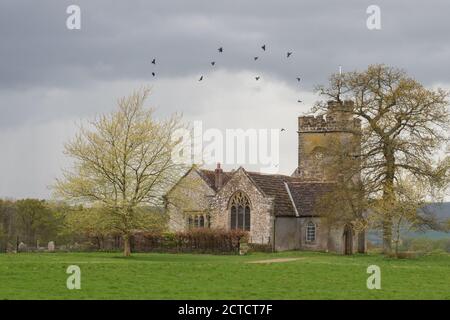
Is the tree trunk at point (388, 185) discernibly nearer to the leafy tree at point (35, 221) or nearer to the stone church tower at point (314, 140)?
the stone church tower at point (314, 140)

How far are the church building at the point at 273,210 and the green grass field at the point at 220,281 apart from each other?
907 inches

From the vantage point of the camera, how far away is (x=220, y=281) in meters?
32.8

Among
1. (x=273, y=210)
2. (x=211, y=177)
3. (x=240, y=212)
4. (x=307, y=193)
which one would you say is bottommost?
(x=240, y=212)

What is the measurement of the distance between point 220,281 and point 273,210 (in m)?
33.7

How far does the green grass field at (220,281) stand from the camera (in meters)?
27.9

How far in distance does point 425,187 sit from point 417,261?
6443mm

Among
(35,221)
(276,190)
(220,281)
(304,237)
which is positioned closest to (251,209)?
(276,190)

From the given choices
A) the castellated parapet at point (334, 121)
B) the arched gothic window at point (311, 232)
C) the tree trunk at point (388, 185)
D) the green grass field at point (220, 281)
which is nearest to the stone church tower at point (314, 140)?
the castellated parapet at point (334, 121)

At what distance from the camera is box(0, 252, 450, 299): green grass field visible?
2792 cm

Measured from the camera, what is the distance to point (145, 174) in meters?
53.1

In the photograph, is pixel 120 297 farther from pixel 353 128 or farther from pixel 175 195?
pixel 353 128

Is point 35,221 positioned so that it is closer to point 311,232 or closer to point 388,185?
point 311,232

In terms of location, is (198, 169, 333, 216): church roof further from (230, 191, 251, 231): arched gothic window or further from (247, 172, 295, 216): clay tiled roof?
(230, 191, 251, 231): arched gothic window
